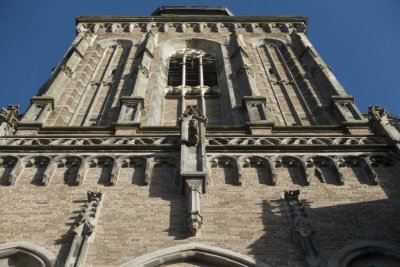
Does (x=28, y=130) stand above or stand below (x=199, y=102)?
below

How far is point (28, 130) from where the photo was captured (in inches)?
541

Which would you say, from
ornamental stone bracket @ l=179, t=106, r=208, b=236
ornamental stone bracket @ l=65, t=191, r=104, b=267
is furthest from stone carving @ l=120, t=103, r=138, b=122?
ornamental stone bracket @ l=65, t=191, r=104, b=267

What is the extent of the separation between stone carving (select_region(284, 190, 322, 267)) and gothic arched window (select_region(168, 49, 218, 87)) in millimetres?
9737

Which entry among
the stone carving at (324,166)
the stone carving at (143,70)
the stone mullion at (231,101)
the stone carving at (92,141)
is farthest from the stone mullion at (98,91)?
the stone carving at (324,166)

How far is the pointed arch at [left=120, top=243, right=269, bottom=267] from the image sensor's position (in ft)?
28.7

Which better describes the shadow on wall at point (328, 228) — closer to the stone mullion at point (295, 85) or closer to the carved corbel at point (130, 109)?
the carved corbel at point (130, 109)

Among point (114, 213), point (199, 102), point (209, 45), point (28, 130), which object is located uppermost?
point (209, 45)

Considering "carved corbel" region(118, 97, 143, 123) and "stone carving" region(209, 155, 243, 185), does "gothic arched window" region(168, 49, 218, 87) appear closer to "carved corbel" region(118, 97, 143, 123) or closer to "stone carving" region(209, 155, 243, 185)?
"carved corbel" region(118, 97, 143, 123)

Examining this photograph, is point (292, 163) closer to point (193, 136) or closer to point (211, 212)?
point (193, 136)

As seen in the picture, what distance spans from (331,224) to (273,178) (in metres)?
1.81

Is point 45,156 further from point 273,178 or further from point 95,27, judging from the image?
point 95,27

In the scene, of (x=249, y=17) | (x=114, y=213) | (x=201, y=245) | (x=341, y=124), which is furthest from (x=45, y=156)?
(x=249, y=17)

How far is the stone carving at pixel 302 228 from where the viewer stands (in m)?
8.70

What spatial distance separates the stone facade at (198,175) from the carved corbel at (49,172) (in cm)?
4
